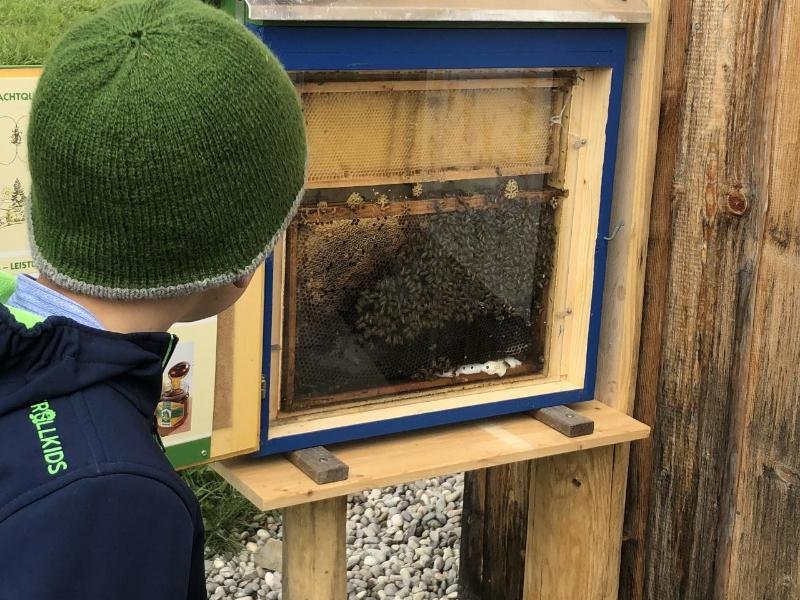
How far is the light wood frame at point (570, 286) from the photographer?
231cm

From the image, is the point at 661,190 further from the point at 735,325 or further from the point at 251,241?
the point at 251,241

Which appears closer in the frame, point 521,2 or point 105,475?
point 105,475

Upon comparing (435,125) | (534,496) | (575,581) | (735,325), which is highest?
(435,125)

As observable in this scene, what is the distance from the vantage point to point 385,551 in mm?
3645

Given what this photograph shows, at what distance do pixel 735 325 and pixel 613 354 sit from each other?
0.29 metres

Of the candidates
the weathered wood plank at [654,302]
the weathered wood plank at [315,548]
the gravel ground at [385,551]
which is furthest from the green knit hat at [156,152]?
the gravel ground at [385,551]

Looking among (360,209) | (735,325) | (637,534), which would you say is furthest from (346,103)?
(637,534)

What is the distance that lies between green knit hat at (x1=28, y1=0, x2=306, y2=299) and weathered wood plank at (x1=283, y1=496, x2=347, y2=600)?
959mm

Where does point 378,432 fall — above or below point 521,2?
below

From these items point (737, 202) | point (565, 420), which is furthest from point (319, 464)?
point (737, 202)

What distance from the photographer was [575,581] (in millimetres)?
2623

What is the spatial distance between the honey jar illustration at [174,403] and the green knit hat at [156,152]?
72 cm

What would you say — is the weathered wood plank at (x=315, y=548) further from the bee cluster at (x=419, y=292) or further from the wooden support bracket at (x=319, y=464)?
the bee cluster at (x=419, y=292)

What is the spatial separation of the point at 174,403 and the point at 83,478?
934 mm
